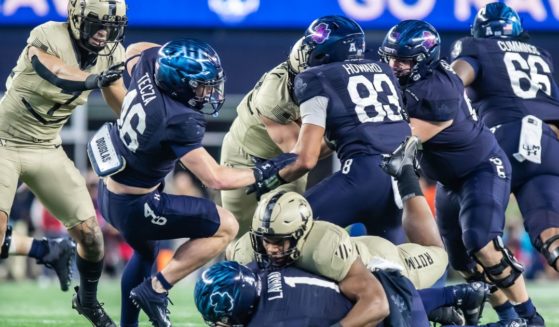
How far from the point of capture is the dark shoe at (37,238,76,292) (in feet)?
23.2

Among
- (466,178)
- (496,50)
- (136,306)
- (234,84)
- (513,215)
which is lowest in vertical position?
(513,215)

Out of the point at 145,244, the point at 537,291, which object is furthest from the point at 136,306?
the point at 537,291

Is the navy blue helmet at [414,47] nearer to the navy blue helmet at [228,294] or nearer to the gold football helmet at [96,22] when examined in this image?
the gold football helmet at [96,22]

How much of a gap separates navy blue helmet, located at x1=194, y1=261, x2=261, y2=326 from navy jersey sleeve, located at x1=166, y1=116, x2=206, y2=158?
3.49 ft

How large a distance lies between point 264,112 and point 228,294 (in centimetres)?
210

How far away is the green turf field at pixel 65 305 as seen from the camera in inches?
299

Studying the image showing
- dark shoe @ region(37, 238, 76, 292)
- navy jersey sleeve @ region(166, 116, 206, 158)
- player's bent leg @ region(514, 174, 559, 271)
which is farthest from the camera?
dark shoe @ region(37, 238, 76, 292)

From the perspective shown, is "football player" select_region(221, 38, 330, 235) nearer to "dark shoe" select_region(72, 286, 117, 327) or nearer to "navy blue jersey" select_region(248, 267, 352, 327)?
"dark shoe" select_region(72, 286, 117, 327)

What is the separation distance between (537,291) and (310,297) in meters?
7.20

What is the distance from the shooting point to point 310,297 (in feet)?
15.4

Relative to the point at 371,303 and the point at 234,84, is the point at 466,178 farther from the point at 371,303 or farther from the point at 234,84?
the point at 234,84

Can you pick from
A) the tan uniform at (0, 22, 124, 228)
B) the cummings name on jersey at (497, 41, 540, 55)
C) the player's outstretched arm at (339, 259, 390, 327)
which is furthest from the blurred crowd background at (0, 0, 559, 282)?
the player's outstretched arm at (339, 259, 390, 327)

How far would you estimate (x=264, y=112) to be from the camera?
21.2 feet

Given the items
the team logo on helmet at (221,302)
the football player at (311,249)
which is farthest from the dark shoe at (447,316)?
the team logo on helmet at (221,302)
